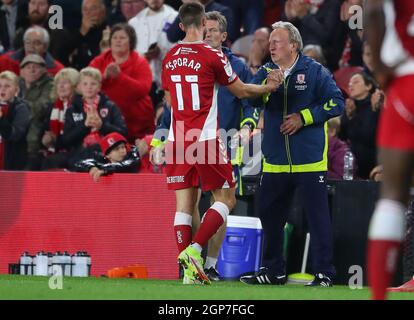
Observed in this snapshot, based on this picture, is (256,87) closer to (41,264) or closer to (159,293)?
(159,293)

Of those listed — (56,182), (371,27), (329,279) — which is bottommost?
(329,279)

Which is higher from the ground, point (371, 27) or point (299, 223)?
point (371, 27)

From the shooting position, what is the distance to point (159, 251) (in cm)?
1215

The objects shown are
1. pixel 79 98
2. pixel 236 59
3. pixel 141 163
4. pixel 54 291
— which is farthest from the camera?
pixel 79 98

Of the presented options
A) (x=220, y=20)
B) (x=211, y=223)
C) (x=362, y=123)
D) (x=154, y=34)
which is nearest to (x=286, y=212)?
(x=211, y=223)

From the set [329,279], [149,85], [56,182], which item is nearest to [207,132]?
[329,279]

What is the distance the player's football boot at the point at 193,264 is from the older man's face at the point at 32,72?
20.5 feet

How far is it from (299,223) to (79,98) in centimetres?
356

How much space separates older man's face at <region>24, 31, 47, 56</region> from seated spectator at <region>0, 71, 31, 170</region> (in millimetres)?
1571

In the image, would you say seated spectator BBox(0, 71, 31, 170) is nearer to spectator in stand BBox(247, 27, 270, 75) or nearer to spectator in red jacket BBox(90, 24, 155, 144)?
spectator in red jacket BBox(90, 24, 155, 144)

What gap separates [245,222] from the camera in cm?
1198

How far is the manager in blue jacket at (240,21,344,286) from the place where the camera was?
1069 centimetres
